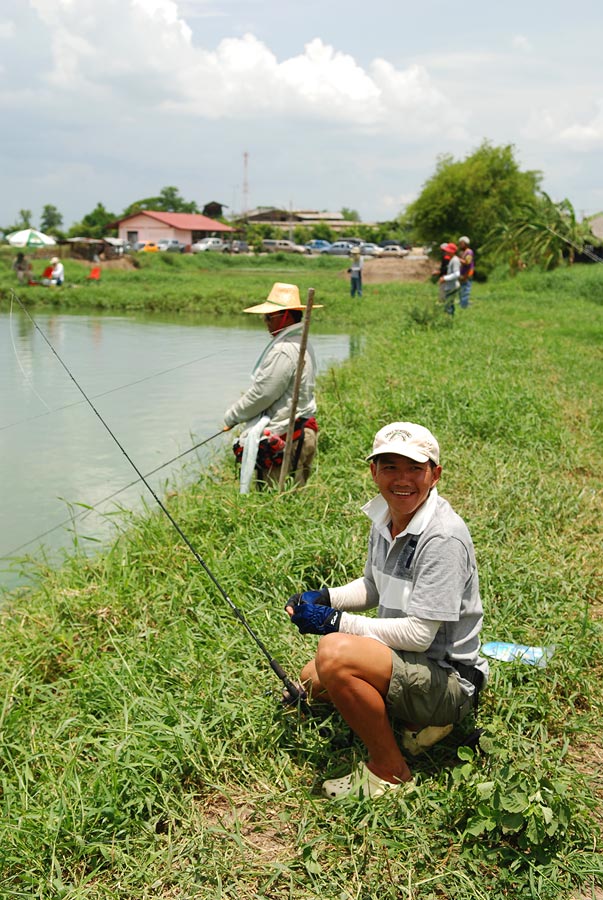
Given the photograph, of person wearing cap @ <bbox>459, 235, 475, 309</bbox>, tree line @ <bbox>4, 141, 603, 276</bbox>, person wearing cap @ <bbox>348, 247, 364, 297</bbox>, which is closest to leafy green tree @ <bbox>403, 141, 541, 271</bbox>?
tree line @ <bbox>4, 141, 603, 276</bbox>

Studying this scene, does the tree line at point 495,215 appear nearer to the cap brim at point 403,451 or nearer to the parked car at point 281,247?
the parked car at point 281,247

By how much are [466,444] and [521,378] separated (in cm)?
267

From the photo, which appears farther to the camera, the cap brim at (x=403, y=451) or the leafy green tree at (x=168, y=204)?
the leafy green tree at (x=168, y=204)

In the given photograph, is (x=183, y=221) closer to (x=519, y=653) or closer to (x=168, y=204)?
(x=168, y=204)

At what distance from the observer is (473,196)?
3234 centimetres

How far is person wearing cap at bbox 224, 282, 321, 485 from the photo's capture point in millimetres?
4578

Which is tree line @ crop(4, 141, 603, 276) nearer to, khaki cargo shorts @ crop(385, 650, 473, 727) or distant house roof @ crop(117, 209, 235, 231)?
khaki cargo shorts @ crop(385, 650, 473, 727)

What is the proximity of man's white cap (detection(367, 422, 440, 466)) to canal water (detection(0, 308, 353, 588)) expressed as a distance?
161cm

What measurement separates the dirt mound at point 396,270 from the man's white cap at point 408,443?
28.7 metres

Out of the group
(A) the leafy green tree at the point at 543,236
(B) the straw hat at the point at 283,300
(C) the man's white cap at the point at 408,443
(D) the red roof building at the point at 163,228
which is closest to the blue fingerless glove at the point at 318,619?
(C) the man's white cap at the point at 408,443

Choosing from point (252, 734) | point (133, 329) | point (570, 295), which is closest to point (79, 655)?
point (252, 734)

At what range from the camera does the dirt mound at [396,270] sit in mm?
30875

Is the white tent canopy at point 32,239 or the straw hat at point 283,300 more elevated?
the white tent canopy at point 32,239

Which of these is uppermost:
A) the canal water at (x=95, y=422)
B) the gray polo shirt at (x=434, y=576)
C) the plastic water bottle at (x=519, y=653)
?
the gray polo shirt at (x=434, y=576)
